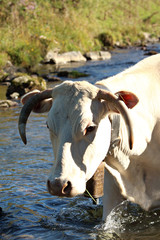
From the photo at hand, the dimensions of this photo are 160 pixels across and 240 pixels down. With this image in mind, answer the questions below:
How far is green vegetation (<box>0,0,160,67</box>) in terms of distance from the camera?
60.3 ft

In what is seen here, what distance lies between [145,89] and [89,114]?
1.08 metres

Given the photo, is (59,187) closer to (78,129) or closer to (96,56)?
(78,129)

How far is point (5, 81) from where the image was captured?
48.3 ft

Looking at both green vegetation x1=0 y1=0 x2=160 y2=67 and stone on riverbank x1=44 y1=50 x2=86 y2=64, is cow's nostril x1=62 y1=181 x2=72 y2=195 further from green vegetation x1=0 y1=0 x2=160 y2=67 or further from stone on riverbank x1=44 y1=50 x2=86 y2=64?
stone on riverbank x1=44 y1=50 x2=86 y2=64

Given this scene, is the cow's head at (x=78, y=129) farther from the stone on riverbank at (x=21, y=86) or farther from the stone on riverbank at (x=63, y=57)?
the stone on riverbank at (x=63, y=57)

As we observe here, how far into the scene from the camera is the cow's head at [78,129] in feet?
10.0

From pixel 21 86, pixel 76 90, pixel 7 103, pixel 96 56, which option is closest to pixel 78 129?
pixel 76 90

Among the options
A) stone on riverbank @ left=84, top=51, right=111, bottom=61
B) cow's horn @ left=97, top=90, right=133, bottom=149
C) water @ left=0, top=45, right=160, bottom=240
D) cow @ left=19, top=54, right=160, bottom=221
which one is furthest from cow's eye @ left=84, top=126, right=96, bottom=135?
stone on riverbank @ left=84, top=51, right=111, bottom=61

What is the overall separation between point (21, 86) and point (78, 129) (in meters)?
9.74

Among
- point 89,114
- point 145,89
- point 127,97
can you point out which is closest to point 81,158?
point 89,114

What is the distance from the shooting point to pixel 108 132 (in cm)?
344

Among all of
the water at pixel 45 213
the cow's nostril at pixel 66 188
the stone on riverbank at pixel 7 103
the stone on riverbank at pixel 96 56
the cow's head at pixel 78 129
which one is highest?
the cow's head at pixel 78 129

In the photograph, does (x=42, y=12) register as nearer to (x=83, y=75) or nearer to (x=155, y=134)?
(x=83, y=75)

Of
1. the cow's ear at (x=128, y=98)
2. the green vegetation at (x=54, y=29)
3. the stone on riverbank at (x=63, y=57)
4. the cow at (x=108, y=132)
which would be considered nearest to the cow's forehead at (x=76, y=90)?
the cow at (x=108, y=132)
